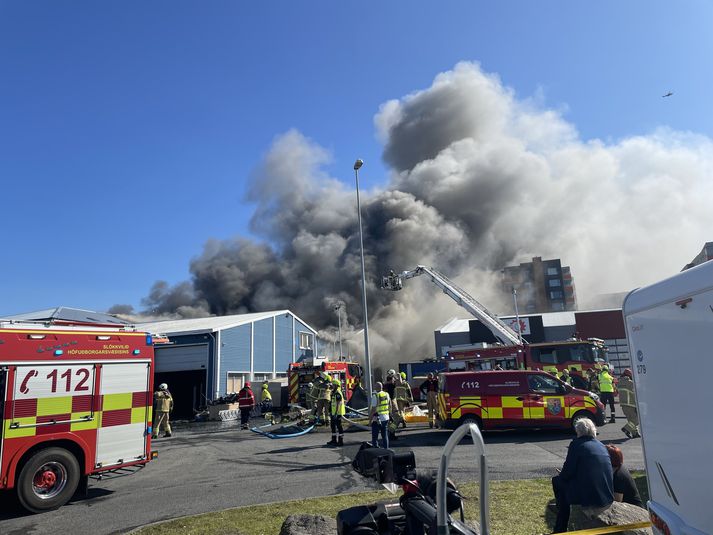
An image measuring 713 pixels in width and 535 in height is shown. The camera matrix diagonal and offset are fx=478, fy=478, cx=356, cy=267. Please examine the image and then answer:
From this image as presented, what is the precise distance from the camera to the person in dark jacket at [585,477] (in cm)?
398

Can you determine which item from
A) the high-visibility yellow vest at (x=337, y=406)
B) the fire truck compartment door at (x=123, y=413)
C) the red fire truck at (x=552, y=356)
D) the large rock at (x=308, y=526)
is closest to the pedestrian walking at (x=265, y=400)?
the high-visibility yellow vest at (x=337, y=406)

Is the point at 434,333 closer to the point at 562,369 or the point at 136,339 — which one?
the point at 562,369

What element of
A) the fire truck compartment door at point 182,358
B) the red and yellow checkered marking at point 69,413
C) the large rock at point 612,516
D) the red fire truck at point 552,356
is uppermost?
the fire truck compartment door at point 182,358

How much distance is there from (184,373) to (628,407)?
62.0 ft

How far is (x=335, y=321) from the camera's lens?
39625 millimetres

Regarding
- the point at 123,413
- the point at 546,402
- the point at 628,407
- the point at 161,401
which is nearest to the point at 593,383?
the point at 628,407

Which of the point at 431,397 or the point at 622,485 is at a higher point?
the point at 431,397

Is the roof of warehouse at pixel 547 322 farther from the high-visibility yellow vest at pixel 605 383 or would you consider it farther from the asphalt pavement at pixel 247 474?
the asphalt pavement at pixel 247 474

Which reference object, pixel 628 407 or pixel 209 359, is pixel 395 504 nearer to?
pixel 628 407

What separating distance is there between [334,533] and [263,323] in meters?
23.1

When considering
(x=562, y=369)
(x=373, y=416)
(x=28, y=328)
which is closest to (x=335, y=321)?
(x=562, y=369)

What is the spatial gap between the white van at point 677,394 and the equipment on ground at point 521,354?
12951mm

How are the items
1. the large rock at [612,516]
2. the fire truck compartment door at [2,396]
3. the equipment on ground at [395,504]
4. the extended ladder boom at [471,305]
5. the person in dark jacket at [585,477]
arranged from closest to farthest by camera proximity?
the equipment on ground at [395,504] → the large rock at [612,516] → the person in dark jacket at [585,477] → the fire truck compartment door at [2,396] → the extended ladder boom at [471,305]

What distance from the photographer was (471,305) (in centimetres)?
2230
